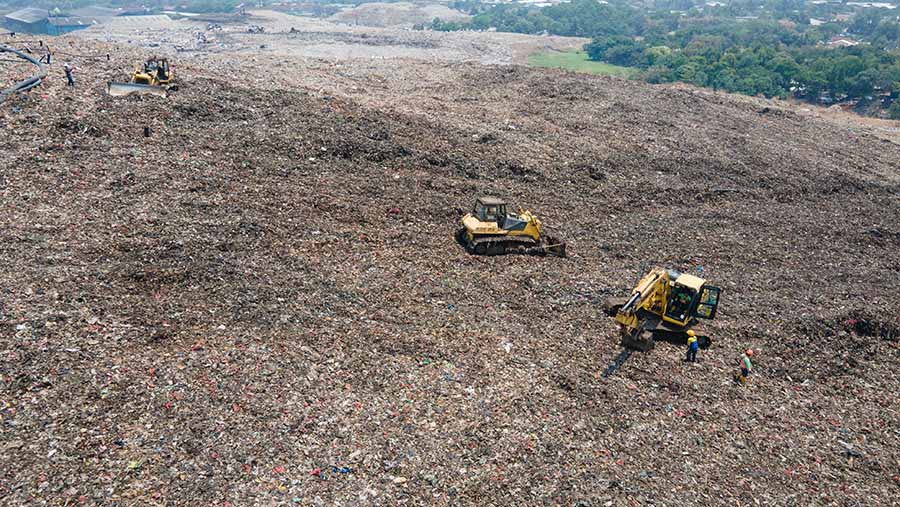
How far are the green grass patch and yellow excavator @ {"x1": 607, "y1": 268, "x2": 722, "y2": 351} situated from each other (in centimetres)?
4943

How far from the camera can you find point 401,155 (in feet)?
67.2

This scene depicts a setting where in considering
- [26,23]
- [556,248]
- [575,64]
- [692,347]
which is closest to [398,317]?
[556,248]

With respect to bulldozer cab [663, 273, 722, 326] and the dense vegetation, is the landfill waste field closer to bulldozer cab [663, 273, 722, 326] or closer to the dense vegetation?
bulldozer cab [663, 273, 722, 326]

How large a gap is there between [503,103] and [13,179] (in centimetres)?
2036

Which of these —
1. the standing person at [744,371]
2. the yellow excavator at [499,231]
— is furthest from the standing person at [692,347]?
the yellow excavator at [499,231]

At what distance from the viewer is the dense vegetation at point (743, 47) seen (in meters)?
47.2

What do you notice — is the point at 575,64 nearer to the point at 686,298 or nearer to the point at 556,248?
the point at 556,248

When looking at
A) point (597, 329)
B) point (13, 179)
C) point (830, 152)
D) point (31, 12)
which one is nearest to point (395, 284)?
point (597, 329)

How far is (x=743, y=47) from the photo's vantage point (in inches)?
2672

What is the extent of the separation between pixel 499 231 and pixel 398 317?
400 centimetres

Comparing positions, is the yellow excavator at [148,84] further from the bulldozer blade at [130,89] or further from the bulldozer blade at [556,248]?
the bulldozer blade at [556,248]

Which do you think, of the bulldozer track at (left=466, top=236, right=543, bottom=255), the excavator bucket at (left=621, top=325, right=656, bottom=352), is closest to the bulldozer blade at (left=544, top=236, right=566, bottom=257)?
the bulldozer track at (left=466, top=236, right=543, bottom=255)

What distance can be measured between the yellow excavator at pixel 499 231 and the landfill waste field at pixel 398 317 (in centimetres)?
32

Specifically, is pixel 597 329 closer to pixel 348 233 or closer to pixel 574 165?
pixel 348 233
